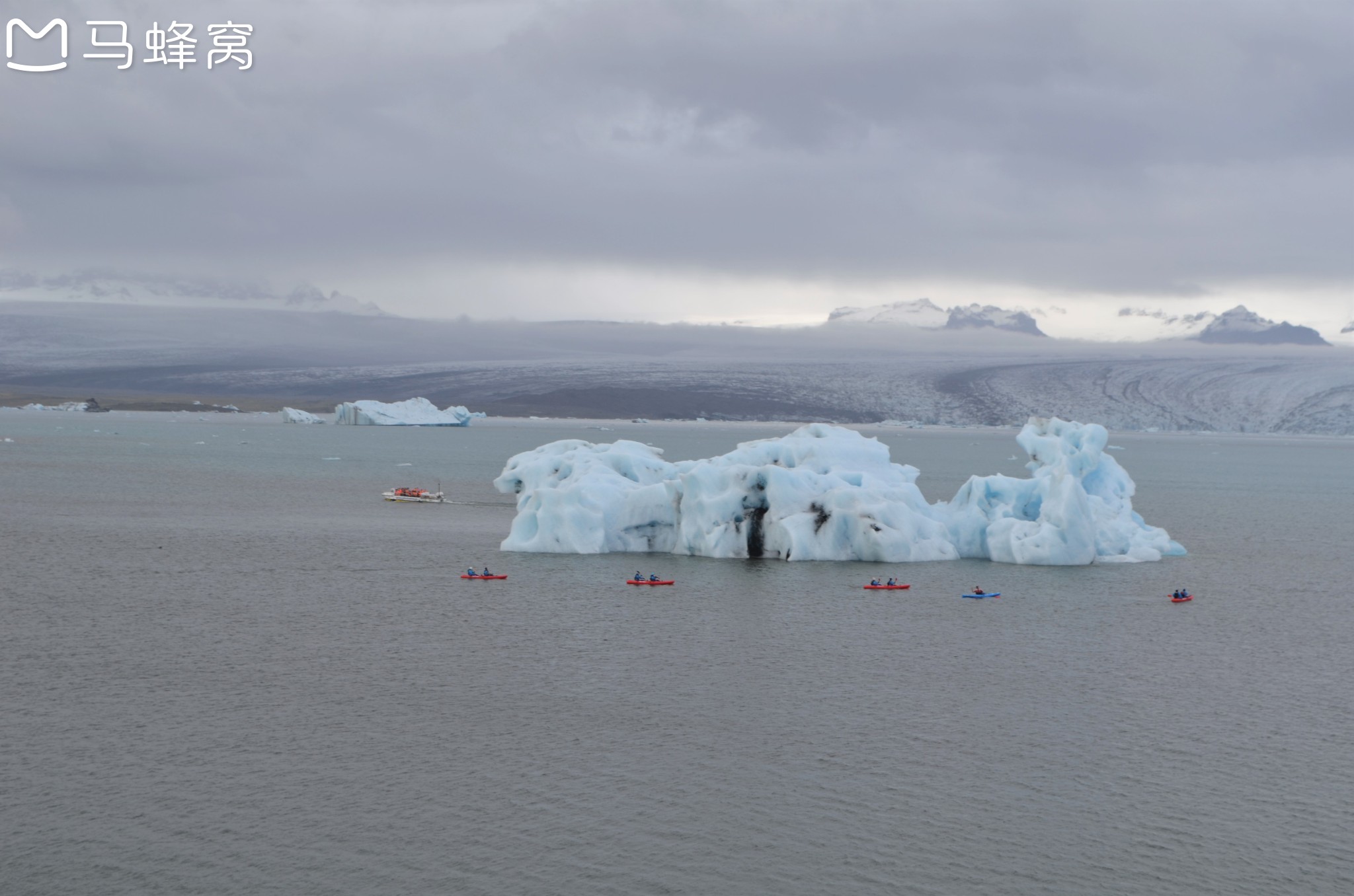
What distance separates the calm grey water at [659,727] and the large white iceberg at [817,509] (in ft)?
4.14

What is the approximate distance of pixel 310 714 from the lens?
23234mm

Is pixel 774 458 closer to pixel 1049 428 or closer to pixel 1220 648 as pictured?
pixel 1049 428

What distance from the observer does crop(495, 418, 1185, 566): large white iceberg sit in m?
45.0

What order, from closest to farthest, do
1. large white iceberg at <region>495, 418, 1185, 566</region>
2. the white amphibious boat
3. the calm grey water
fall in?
the calm grey water, large white iceberg at <region>495, 418, 1185, 566</region>, the white amphibious boat

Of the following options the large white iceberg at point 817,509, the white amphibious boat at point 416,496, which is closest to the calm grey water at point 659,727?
the large white iceberg at point 817,509

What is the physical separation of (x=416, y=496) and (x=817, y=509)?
100 ft

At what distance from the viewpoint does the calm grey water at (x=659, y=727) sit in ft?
55.1

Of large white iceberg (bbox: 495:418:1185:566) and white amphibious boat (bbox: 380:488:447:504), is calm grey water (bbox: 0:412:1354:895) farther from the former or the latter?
white amphibious boat (bbox: 380:488:447:504)

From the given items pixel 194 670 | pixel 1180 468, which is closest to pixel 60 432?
pixel 1180 468

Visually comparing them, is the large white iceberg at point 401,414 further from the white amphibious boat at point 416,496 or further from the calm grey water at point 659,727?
the calm grey water at point 659,727

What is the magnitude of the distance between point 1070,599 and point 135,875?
29.4 m

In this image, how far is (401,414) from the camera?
190m

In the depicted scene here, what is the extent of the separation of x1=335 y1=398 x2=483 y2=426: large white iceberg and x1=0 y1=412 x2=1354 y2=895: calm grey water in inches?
5336

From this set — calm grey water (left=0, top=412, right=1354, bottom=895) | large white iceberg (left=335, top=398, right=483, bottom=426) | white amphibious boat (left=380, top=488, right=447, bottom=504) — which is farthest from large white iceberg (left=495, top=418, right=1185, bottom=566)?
large white iceberg (left=335, top=398, right=483, bottom=426)
